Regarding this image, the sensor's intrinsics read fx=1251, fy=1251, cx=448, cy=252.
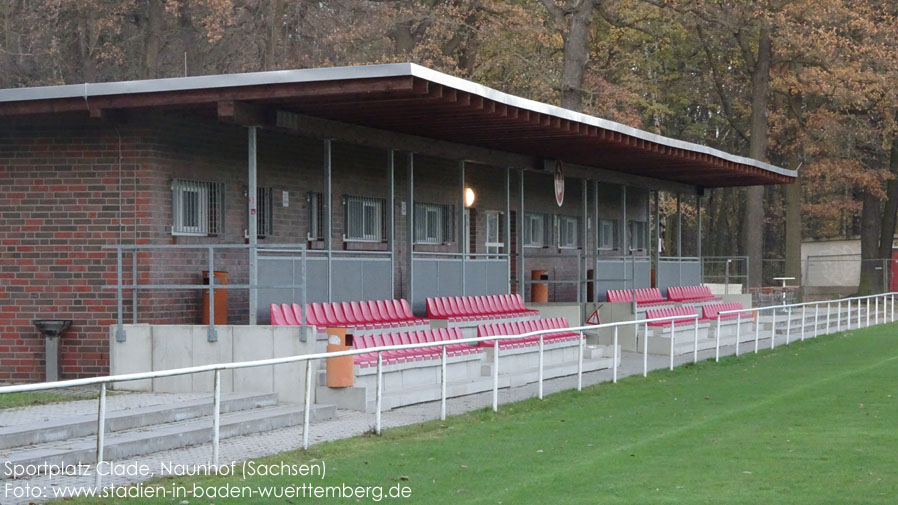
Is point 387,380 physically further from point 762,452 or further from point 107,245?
point 762,452

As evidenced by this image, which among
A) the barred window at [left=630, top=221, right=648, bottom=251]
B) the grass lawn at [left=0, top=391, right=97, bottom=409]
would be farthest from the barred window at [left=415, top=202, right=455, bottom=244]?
the grass lawn at [left=0, top=391, right=97, bottom=409]

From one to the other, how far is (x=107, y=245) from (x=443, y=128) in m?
5.82

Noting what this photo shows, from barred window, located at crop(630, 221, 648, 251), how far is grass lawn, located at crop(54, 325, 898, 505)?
16.4 meters

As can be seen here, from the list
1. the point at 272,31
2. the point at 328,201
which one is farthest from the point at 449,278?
the point at 272,31

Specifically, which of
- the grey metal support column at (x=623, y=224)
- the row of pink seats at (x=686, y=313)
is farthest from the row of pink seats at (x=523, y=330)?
the grey metal support column at (x=623, y=224)

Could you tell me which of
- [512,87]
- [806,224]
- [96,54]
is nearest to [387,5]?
[512,87]

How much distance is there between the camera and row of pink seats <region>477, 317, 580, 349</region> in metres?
18.8

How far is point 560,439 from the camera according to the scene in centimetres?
1251

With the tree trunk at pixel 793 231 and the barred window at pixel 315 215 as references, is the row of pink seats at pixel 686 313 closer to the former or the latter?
the barred window at pixel 315 215

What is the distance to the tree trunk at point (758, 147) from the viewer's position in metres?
41.8

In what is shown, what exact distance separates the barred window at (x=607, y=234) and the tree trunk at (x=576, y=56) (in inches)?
126

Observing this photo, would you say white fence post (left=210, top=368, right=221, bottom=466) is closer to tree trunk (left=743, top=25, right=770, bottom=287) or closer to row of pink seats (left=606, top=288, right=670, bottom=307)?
row of pink seats (left=606, top=288, right=670, bottom=307)

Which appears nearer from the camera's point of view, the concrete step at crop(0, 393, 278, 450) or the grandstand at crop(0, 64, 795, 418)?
the concrete step at crop(0, 393, 278, 450)

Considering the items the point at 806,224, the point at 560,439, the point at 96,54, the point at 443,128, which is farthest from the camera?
the point at 806,224
